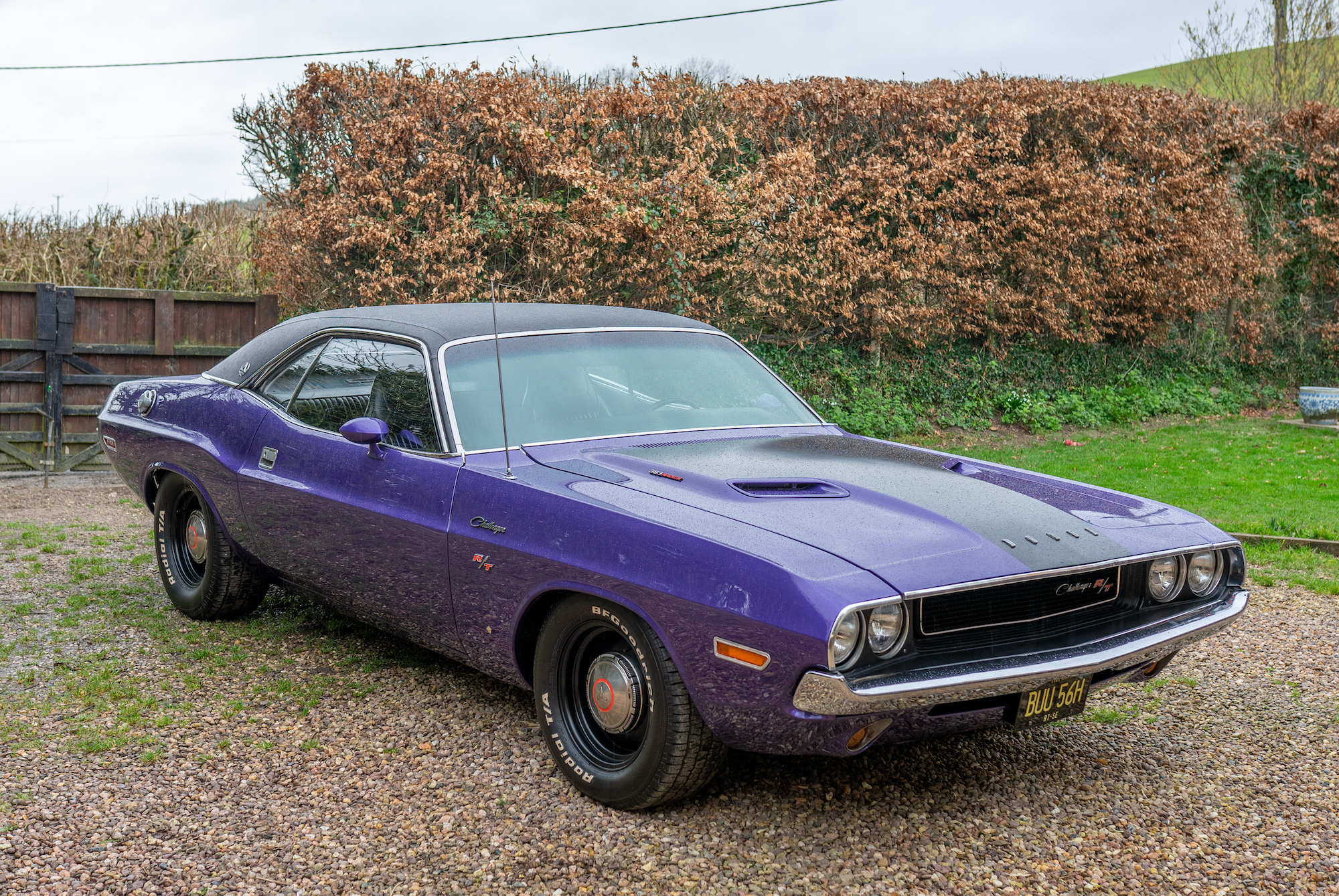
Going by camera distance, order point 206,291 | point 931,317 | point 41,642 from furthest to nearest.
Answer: point 931,317
point 206,291
point 41,642

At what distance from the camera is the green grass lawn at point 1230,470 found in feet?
24.1

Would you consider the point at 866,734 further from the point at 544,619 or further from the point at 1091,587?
the point at 544,619

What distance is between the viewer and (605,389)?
13.8ft

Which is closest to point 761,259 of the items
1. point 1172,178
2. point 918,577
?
point 1172,178

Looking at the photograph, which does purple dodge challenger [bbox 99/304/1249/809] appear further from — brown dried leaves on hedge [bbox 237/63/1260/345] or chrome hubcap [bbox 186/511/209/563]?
brown dried leaves on hedge [bbox 237/63/1260/345]

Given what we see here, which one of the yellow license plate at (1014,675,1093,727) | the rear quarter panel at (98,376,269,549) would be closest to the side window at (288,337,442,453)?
the rear quarter panel at (98,376,269,549)

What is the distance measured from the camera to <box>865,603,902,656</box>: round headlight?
2865 mm

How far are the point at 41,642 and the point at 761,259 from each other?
29.8 ft

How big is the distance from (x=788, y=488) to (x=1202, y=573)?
146 cm

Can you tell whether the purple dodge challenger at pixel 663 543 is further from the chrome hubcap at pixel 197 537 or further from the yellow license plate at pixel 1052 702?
the chrome hubcap at pixel 197 537

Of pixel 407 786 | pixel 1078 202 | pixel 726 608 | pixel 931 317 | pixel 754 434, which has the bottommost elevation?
pixel 407 786

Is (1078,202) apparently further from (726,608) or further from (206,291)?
(726,608)

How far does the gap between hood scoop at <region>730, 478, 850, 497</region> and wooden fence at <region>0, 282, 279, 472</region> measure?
9859 mm

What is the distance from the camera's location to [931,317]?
13734 mm
